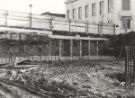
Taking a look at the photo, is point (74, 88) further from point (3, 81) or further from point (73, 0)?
point (73, 0)

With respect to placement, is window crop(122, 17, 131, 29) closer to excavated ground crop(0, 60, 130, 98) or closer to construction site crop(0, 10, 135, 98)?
construction site crop(0, 10, 135, 98)

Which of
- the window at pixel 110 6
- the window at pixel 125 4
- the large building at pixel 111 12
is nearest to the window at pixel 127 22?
the large building at pixel 111 12

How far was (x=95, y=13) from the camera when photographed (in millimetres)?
42781

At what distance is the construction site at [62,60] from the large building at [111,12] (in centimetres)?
183

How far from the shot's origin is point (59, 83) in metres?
16.1

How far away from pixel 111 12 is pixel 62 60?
49.4 feet

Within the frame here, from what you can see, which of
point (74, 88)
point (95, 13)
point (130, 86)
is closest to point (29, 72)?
point (74, 88)

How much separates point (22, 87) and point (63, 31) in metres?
15.3

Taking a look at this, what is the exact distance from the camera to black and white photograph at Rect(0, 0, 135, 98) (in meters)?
15.4

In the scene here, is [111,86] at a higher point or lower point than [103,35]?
lower

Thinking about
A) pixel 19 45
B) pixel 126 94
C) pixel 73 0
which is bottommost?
pixel 126 94

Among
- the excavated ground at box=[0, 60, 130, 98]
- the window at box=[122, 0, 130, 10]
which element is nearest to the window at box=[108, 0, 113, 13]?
the window at box=[122, 0, 130, 10]

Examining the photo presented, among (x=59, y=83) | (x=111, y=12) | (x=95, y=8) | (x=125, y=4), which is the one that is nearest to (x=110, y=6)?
(x=111, y=12)

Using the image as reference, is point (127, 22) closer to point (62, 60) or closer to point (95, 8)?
point (95, 8)
